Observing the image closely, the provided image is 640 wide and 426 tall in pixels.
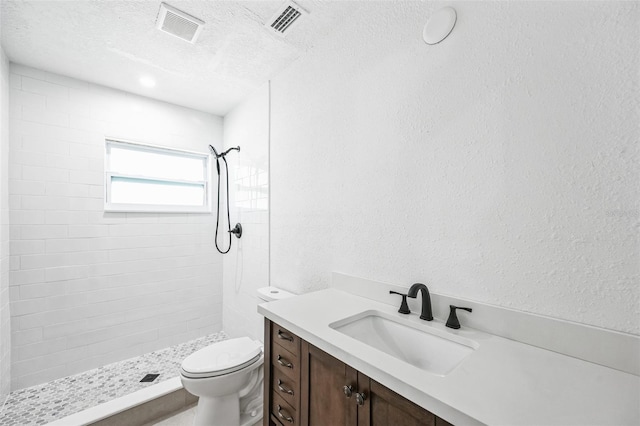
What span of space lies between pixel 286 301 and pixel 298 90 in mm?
1496

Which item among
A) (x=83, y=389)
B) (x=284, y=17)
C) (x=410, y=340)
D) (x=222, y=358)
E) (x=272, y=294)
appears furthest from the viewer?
(x=83, y=389)

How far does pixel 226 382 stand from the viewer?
1.60 metres

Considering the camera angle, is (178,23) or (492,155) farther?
(178,23)

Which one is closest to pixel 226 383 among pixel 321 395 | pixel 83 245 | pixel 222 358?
pixel 222 358

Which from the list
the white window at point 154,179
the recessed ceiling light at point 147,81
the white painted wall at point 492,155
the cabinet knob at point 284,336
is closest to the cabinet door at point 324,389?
the cabinet knob at point 284,336

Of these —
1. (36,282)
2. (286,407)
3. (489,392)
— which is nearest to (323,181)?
(286,407)

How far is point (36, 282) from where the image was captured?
2086 mm

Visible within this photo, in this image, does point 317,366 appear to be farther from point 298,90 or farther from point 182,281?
point 182,281

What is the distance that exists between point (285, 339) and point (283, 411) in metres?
0.34

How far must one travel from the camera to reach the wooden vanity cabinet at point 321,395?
74 cm

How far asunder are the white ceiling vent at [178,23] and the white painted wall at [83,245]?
118cm

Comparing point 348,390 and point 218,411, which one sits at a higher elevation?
point 348,390

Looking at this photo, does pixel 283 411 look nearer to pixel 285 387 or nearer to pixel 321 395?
pixel 285 387

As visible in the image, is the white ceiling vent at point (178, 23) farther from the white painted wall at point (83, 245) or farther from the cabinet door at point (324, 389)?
the cabinet door at point (324, 389)
